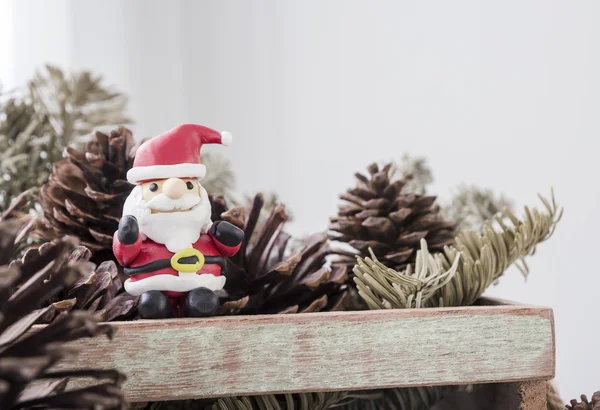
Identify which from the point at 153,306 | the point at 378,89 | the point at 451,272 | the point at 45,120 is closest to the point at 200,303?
the point at 153,306

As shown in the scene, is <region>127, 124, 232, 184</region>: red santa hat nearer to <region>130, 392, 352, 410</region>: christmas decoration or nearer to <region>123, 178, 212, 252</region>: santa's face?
<region>123, 178, 212, 252</region>: santa's face

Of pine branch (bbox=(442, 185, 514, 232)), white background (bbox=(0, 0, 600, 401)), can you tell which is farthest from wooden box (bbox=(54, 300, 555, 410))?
white background (bbox=(0, 0, 600, 401))

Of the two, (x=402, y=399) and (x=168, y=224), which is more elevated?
(x=168, y=224)

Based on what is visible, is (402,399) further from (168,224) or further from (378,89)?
(378,89)

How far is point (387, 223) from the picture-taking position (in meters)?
0.38

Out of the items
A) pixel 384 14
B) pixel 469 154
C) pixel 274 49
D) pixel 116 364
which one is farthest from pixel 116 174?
pixel 274 49

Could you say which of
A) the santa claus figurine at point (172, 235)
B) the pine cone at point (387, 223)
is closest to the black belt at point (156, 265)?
the santa claus figurine at point (172, 235)

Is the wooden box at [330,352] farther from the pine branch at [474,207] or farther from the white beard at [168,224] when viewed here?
the pine branch at [474,207]

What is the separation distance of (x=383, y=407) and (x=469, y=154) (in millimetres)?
502

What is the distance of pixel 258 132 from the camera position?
1327 mm

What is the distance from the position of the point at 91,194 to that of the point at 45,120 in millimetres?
Result: 203

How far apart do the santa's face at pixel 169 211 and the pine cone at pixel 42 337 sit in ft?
0.31

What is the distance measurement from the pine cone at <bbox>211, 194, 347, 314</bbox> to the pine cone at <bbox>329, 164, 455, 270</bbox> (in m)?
0.03

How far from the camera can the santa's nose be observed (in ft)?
1.00
